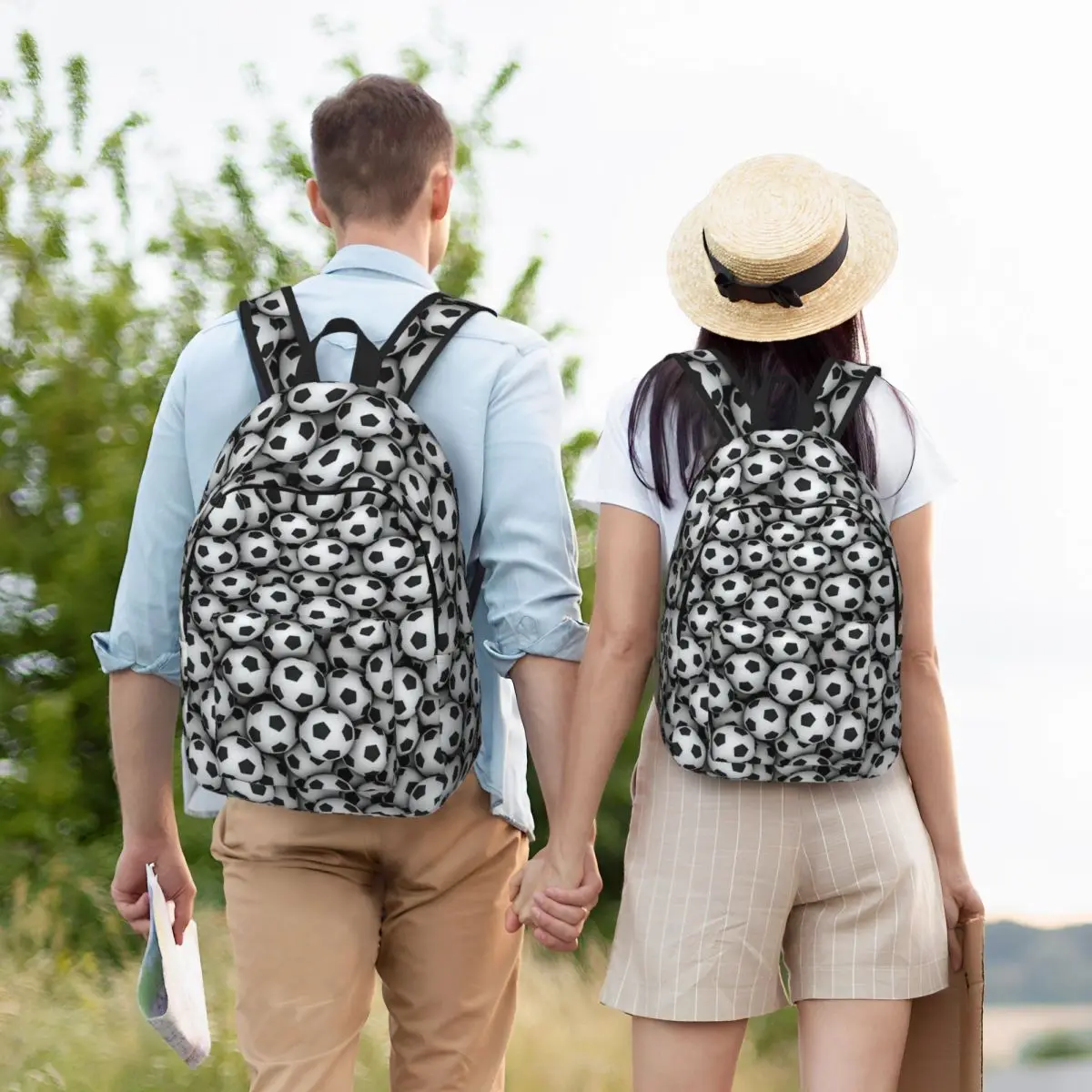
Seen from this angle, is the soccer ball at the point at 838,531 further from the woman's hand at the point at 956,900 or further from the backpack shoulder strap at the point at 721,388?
the woman's hand at the point at 956,900

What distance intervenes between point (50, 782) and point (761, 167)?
451 cm

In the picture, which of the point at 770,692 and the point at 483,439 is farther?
the point at 483,439

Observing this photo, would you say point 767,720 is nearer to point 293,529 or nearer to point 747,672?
point 747,672

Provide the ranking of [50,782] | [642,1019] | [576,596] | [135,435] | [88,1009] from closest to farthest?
[642,1019]
[576,596]
[88,1009]
[50,782]
[135,435]

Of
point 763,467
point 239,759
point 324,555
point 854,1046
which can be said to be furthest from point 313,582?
point 854,1046

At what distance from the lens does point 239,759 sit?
1881 mm

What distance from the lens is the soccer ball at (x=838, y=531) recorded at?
1919 millimetres

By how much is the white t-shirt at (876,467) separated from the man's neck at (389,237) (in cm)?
40

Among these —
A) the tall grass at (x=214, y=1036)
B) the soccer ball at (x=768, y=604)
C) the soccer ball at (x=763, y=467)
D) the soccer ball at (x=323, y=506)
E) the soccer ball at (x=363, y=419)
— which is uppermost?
the soccer ball at (x=363, y=419)

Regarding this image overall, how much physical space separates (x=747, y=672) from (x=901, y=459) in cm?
38

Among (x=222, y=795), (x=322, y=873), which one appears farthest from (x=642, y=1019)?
(x=222, y=795)

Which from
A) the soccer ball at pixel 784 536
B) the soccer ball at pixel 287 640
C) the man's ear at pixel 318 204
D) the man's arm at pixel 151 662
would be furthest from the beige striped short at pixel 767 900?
the man's ear at pixel 318 204

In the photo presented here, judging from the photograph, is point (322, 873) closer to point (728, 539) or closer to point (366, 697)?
point (366, 697)

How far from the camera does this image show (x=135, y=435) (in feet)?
19.9
